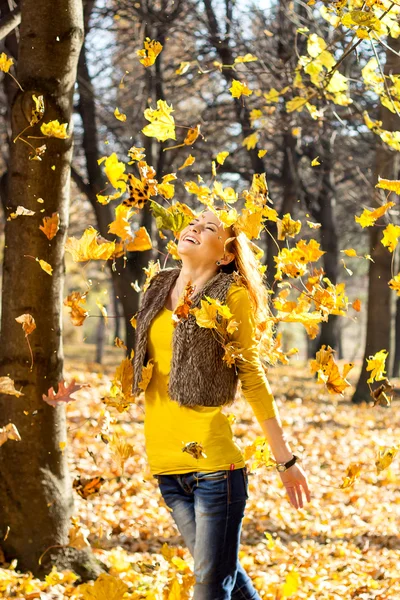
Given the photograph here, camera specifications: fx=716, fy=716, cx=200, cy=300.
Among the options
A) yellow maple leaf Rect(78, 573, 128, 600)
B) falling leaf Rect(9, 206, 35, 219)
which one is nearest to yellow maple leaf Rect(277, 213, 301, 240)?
falling leaf Rect(9, 206, 35, 219)

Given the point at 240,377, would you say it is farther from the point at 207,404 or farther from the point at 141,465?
the point at 141,465

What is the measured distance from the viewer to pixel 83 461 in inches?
248

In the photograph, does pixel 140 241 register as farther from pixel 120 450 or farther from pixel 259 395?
pixel 259 395

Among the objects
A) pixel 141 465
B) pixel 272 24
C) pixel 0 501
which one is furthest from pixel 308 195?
pixel 0 501

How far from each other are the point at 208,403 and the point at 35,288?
1.40m

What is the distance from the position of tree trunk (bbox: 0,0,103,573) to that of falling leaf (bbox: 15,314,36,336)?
0.25 feet

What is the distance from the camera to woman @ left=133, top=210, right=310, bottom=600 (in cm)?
246

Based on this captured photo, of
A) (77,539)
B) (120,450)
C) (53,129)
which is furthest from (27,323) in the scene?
(77,539)

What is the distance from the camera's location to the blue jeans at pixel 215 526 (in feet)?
8.02

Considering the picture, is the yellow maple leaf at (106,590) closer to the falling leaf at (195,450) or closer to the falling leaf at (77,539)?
the falling leaf at (77,539)

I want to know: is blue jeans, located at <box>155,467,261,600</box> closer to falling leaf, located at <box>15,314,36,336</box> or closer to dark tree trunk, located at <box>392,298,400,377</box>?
falling leaf, located at <box>15,314,36,336</box>

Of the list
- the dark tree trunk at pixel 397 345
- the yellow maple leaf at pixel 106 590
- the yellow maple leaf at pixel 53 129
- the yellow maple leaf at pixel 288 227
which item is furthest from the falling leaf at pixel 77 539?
the dark tree trunk at pixel 397 345

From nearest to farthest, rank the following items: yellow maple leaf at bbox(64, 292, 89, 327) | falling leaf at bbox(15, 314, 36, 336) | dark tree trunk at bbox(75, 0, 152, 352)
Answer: yellow maple leaf at bbox(64, 292, 89, 327), falling leaf at bbox(15, 314, 36, 336), dark tree trunk at bbox(75, 0, 152, 352)

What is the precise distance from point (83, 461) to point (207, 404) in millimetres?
4042
